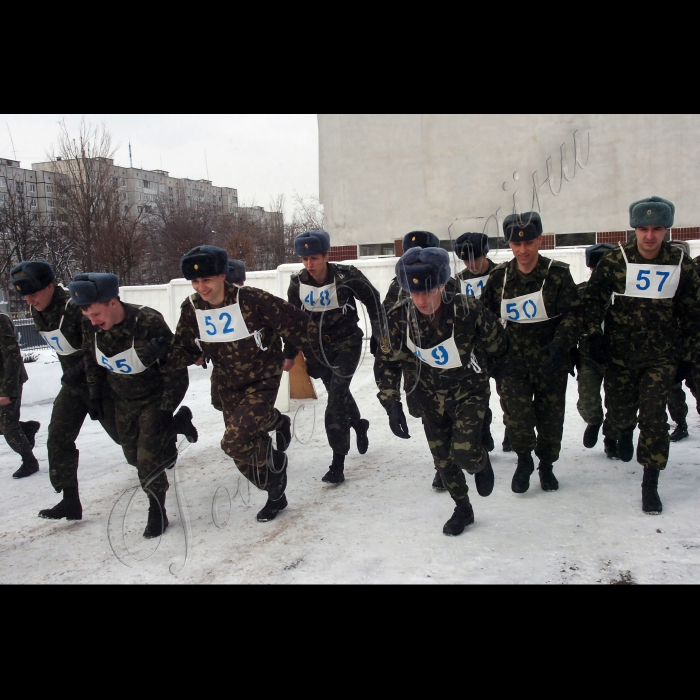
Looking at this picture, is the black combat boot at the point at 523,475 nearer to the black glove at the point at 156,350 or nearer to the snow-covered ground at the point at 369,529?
the snow-covered ground at the point at 369,529

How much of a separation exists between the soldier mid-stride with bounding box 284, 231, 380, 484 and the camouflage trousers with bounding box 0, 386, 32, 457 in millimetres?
3176

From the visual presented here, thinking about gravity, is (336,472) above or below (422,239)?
below

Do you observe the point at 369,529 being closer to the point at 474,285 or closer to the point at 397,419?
the point at 397,419

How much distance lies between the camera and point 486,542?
3.97m

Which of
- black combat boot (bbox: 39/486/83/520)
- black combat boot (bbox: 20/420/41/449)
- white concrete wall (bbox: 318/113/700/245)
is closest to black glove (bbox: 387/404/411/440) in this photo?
black combat boot (bbox: 39/486/83/520)

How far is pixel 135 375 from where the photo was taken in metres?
4.71

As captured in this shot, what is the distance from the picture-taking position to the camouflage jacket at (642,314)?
4367 millimetres

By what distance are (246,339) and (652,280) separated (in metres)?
2.92

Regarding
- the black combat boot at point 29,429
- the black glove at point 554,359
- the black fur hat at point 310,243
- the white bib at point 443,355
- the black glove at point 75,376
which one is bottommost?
the black combat boot at point 29,429

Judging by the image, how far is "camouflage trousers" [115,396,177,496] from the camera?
15.2 ft

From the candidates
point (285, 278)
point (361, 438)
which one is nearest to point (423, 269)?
point (361, 438)

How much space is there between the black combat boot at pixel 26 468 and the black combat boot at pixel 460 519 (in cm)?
458

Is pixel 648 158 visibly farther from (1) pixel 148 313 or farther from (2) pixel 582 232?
(1) pixel 148 313

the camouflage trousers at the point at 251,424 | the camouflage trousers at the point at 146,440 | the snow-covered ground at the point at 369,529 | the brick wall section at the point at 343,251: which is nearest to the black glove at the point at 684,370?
the snow-covered ground at the point at 369,529
